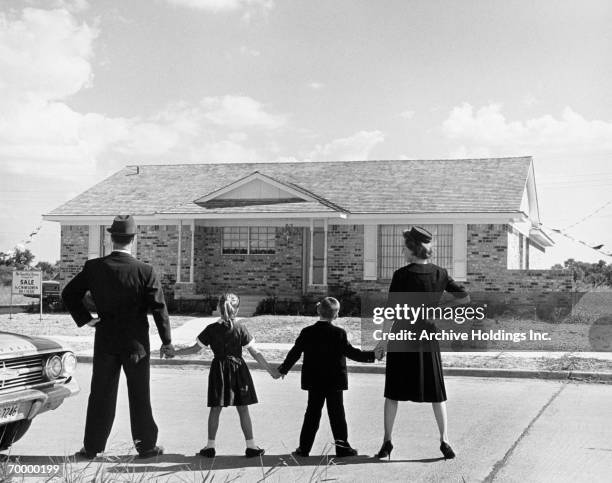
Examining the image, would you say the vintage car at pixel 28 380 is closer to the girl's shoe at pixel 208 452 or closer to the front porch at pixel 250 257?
the girl's shoe at pixel 208 452

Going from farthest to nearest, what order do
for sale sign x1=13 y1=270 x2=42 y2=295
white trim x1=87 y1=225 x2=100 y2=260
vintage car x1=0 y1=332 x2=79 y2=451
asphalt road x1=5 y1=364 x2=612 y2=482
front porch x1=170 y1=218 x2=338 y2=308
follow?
white trim x1=87 y1=225 x2=100 y2=260, front porch x1=170 y1=218 x2=338 y2=308, for sale sign x1=13 y1=270 x2=42 y2=295, asphalt road x1=5 y1=364 x2=612 y2=482, vintage car x1=0 y1=332 x2=79 y2=451

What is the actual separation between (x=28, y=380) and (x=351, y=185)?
1987 cm

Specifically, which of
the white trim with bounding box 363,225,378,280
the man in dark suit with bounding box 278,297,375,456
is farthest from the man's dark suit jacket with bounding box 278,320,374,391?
the white trim with bounding box 363,225,378,280

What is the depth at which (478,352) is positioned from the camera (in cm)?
1532

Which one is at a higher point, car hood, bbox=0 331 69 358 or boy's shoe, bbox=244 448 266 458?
car hood, bbox=0 331 69 358

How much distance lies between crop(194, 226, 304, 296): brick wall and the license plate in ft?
59.2

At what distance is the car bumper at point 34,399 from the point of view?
6.18 meters

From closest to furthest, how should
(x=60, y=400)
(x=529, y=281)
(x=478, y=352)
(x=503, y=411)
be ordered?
(x=60, y=400) < (x=503, y=411) < (x=478, y=352) < (x=529, y=281)

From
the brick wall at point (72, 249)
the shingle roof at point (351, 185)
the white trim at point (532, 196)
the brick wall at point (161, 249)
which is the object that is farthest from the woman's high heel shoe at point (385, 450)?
the brick wall at point (72, 249)

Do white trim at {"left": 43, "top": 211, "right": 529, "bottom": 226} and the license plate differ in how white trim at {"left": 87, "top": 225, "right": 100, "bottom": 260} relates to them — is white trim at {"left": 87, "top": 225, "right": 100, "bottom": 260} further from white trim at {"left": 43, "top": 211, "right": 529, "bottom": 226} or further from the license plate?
the license plate

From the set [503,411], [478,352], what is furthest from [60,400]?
[478,352]

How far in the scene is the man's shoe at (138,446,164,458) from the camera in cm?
682

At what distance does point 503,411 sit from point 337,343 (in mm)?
3386

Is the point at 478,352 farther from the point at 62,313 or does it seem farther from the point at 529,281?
the point at 62,313
